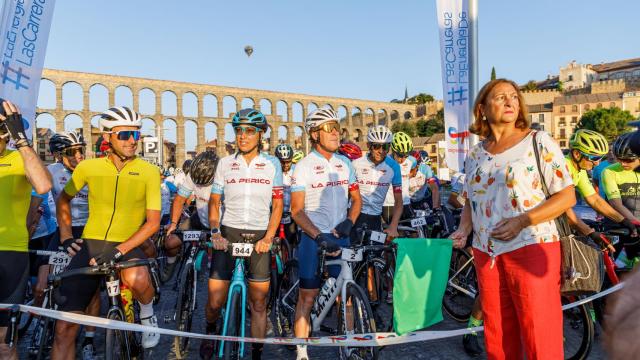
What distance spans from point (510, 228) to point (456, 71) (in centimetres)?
436

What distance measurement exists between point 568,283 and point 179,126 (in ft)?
283

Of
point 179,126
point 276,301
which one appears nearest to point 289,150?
point 276,301

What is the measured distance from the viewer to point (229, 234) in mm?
4312

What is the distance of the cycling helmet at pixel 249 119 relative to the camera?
4281 millimetres

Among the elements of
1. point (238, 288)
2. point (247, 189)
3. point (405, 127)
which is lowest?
point (238, 288)

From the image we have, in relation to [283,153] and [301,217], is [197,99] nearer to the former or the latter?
[283,153]

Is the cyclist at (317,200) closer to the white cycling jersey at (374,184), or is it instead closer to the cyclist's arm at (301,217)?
the cyclist's arm at (301,217)

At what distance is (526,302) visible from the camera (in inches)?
105

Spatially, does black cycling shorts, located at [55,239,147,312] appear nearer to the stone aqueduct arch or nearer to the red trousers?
the red trousers

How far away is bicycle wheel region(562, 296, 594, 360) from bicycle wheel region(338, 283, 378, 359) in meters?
1.85

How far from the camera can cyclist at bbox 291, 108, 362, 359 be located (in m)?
4.12

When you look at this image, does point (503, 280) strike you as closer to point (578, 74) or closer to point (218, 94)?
point (218, 94)

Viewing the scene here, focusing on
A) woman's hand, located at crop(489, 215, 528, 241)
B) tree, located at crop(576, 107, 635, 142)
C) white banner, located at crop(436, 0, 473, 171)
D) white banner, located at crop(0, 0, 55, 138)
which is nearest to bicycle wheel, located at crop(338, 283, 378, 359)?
woman's hand, located at crop(489, 215, 528, 241)

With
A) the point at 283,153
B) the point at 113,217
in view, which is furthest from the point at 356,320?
the point at 283,153
